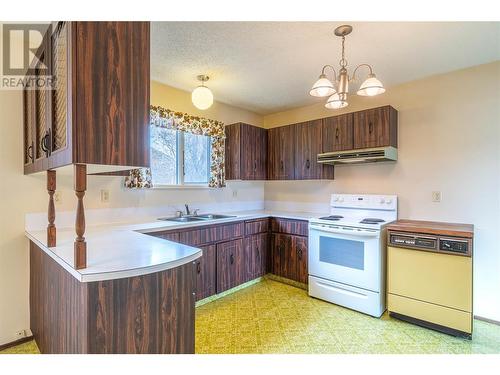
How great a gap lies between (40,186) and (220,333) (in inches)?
79.7

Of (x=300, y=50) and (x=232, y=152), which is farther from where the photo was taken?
(x=232, y=152)

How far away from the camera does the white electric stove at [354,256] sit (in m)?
2.60

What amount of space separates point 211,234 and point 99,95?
1.95 metres

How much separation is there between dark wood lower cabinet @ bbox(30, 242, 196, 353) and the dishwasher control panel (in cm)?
207

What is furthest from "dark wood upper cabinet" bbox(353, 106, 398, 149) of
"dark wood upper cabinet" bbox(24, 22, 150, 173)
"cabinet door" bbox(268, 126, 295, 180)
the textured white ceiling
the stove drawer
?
"dark wood upper cabinet" bbox(24, 22, 150, 173)

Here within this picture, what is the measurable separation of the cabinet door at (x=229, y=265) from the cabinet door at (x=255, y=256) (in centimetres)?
9

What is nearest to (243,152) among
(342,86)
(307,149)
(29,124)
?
(307,149)

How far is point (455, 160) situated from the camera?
2711 mm

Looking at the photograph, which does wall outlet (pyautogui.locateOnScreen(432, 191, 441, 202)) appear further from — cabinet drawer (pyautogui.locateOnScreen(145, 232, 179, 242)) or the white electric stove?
cabinet drawer (pyautogui.locateOnScreen(145, 232, 179, 242))

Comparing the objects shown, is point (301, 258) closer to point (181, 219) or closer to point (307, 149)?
point (307, 149)

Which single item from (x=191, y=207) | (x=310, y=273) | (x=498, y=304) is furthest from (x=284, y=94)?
(x=498, y=304)

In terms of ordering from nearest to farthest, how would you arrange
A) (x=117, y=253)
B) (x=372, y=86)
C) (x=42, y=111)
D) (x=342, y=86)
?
(x=117, y=253) < (x=42, y=111) < (x=372, y=86) < (x=342, y=86)
